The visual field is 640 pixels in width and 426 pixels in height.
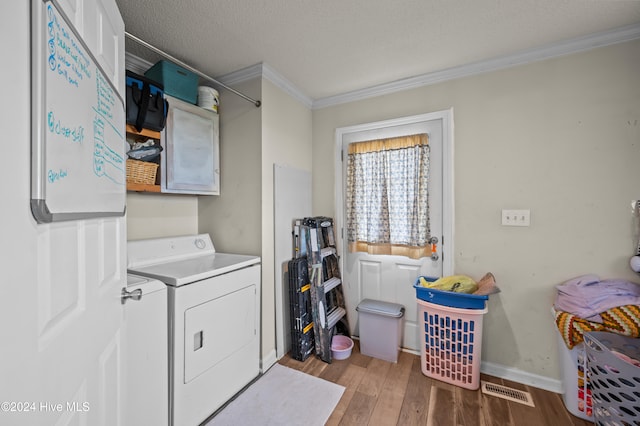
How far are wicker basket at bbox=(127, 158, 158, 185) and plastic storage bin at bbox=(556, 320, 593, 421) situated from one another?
9.86ft

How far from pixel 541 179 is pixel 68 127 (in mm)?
2657

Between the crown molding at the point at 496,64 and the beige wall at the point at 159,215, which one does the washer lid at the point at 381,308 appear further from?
the crown molding at the point at 496,64

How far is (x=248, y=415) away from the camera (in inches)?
67.5

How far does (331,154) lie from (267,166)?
33.2 inches

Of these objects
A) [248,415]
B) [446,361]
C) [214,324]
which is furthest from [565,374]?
[214,324]

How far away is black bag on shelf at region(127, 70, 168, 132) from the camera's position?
1.68 meters

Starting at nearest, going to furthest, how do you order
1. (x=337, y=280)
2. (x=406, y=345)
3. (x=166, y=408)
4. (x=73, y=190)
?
(x=73, y=190) → (x=166, y=408) → (x=406, y=345) → (x=337, y=280)

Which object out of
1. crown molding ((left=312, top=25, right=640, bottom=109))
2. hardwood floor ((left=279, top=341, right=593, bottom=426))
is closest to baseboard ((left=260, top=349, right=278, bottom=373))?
hardwood floor ((left=279, top=341, right=593, bottom=426))

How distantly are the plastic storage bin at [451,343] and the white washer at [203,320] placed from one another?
4.41 feet

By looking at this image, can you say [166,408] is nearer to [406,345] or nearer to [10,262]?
[10,262]

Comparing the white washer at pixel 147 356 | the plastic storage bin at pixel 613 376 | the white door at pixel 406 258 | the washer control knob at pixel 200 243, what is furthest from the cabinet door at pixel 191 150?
the plastic storage bin at pixel 613 376

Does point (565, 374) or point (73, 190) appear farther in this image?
point (565, 374)

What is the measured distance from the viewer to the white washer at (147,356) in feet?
4.08

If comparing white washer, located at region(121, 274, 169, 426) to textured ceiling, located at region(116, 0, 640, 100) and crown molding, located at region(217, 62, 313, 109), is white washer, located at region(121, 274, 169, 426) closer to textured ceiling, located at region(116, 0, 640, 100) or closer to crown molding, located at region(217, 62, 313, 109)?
textured ceiling, located at region(116, 0, 640, 100)
